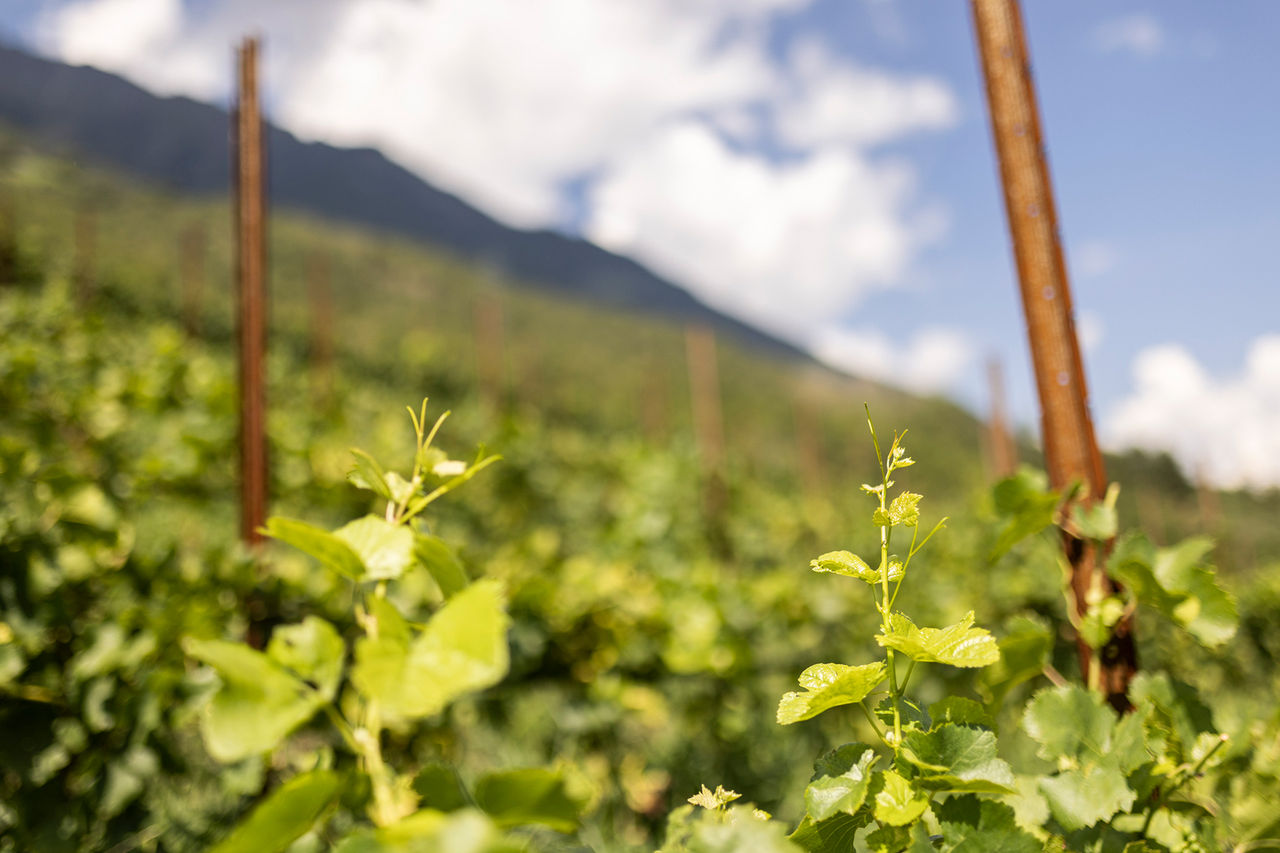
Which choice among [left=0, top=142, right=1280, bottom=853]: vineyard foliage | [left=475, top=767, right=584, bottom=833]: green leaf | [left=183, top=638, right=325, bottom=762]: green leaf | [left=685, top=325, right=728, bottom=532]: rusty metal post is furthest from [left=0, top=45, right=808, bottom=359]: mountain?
[left=475, top=767, right=584, bottom=833]: green leaf

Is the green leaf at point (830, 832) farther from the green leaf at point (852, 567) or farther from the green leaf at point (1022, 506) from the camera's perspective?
the green leaf at point (1022, 506)

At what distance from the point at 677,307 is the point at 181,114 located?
73.4 metres

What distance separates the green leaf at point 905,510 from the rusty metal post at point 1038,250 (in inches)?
27.7

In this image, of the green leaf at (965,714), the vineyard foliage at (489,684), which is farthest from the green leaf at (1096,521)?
the green leaf at (965,714)

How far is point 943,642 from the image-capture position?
0.58 m

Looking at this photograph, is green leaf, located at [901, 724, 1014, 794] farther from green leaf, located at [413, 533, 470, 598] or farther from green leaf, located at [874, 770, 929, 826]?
green leaf, located at [413, 533, 470, 598]

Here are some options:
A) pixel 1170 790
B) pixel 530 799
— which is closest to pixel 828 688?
pixel 530 799

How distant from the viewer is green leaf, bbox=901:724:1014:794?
567 mm

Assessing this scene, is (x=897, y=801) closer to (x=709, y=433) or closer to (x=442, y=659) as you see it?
(x=442, y=659)

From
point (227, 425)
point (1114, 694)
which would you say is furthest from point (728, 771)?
point (227, 425)

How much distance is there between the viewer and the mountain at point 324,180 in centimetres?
6488

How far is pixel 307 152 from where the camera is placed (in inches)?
4141

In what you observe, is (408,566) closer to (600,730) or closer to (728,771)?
Answer: (600,730)

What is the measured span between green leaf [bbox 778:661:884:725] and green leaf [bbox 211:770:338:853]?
319mm
